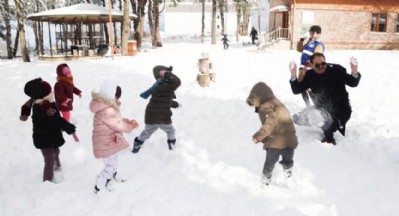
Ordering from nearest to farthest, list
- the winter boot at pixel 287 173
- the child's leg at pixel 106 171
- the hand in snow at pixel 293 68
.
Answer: the child's leg at pixel 106 171, the winter boot at pixel 287 173, the hand in snow at pixel 293 68

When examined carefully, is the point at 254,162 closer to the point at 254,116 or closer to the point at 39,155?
the point at 254,116

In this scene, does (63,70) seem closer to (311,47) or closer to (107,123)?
(107,123)

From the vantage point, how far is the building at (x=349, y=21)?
2620 cm

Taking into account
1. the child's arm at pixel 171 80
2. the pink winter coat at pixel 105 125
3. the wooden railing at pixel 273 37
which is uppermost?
the wooden railing at pixel 273 37

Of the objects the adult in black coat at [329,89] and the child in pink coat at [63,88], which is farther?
the child in pink coat at [63,88]

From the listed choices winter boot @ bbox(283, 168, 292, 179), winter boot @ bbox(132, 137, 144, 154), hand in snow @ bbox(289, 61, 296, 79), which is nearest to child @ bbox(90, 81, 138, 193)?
winter boot @ bbox(132, 137, 144, 154)

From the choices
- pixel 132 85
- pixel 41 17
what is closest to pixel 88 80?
pixel 132 85

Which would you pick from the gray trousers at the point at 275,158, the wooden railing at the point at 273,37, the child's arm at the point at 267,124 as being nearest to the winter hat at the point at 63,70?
the child's arm at the point at 267,124

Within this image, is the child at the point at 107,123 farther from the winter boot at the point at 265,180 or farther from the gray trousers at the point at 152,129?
the winter boot at the point at 265,180

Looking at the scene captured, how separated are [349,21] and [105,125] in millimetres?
25897

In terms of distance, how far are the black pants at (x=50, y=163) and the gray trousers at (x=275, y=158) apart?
9.72 feet

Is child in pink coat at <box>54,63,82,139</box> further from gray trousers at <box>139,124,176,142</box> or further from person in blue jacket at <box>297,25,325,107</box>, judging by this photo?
person in blue jacket at <box>297,25,325,107</box>

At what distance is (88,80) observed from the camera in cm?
1227

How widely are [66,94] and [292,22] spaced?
2242 centimetres
